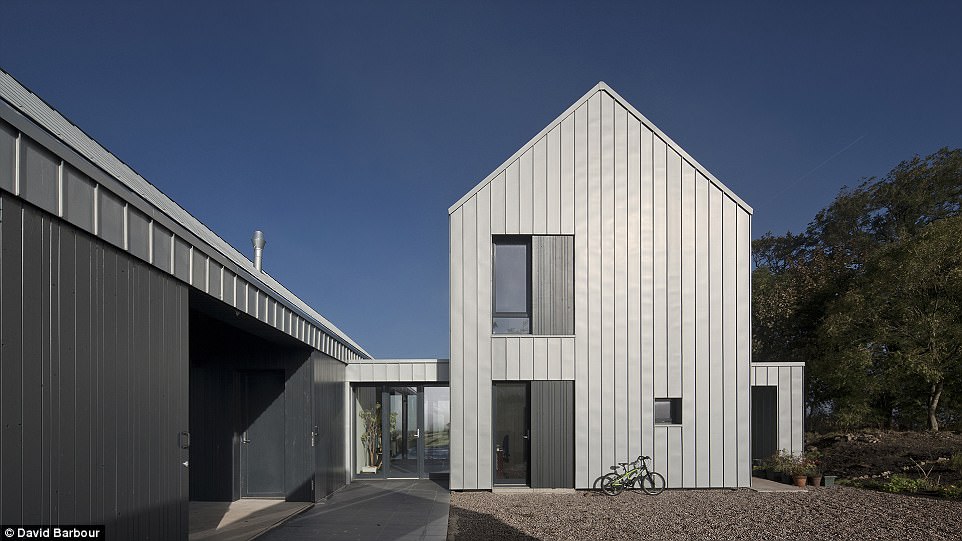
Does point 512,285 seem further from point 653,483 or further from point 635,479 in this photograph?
point 653,483

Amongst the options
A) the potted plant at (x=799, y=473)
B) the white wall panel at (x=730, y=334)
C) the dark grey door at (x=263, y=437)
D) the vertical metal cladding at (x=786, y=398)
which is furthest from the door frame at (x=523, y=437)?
the potted plant at (x=799, y=473)

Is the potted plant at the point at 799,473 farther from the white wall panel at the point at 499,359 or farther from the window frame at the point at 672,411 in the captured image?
the white wall panel at the point at 499,359

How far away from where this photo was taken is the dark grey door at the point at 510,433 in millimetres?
12594

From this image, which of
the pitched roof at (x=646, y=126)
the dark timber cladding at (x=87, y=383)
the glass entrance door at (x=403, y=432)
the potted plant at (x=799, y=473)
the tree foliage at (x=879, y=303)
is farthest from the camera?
the tree foliage at (x=879, y=303)

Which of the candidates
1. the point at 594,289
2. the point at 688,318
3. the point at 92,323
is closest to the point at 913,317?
the point at 688,318

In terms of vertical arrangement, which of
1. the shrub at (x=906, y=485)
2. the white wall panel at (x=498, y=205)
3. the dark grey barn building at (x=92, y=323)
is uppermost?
the white wall panel at (x=498, y=205)

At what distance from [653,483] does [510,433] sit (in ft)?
8.40

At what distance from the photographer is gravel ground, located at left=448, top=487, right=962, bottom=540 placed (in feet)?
28.7

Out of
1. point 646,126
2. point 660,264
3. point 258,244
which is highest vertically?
point 646,126

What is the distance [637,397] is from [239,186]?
27.5m

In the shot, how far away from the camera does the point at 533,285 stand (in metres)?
12.6

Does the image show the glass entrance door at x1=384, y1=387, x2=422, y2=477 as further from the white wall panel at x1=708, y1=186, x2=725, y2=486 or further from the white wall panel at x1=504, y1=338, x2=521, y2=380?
the white wall panel at x1=708, y1=186, x2=725, y2=486

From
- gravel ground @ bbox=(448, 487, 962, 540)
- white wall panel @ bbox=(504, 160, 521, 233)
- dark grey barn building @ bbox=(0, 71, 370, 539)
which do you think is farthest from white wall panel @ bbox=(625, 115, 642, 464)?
dark grey barn building @ bbox=(0, 71, 370, 539)

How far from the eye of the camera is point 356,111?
34.3 meters
